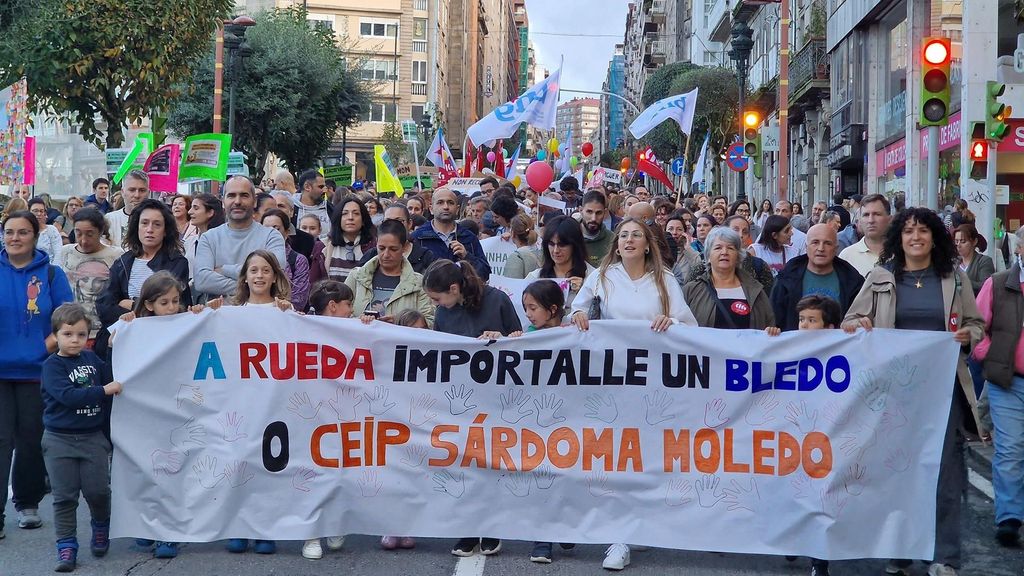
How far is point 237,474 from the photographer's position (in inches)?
262

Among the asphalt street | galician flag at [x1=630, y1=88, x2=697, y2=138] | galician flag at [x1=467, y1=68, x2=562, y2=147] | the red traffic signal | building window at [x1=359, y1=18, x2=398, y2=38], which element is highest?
building window at [x1=359, y1=18, x2=398, y2=38]

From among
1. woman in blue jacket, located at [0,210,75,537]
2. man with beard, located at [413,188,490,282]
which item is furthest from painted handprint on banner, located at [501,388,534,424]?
man with beard, located at [413,188,490,282]

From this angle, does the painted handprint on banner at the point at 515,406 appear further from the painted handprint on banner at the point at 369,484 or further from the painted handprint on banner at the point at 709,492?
the painted handprint on banner at the point at 709,492

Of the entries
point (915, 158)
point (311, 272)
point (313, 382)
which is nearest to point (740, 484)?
point (313, 382)

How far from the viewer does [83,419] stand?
21.2 ft

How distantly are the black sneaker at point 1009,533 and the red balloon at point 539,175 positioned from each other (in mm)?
12112

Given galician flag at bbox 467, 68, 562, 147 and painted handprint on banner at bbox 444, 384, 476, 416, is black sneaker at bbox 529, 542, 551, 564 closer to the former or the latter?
painted handprint on banner at bbox 444, 384, 476, 416

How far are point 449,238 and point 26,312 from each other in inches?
150

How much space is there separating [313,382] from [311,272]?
307 cm

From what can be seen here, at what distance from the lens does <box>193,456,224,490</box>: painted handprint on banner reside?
6.64m

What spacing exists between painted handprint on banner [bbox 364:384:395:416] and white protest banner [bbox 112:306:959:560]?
0.03 ft

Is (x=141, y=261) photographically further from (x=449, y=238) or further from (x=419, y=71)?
(x=419, y=71)

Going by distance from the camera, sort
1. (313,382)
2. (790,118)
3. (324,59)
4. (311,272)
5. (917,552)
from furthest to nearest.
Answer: (324,59), (790,118), (311,272), (313,382), (917,552)

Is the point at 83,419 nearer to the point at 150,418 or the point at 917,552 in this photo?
the point at 150,418
